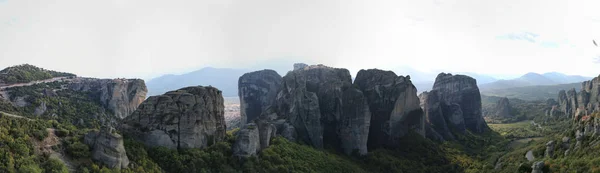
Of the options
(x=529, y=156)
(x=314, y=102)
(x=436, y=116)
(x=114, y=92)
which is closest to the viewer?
(x=529, y=156)

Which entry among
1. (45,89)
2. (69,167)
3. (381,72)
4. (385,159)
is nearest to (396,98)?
(381,72)

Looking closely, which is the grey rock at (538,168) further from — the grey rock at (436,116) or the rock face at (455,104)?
the rock face at (455,104)

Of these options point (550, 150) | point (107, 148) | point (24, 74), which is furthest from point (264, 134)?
point (24, 74)

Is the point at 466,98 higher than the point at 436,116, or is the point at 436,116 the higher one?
the point at 466,98

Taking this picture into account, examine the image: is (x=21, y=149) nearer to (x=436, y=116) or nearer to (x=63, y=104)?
(x=63, y=104)

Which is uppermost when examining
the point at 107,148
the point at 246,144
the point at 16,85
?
the point at 16,85

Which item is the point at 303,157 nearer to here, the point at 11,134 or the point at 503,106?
the point at 11,134

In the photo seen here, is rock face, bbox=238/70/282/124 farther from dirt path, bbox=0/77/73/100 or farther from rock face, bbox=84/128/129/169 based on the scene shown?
rock face, bbox=84/128/129/169
